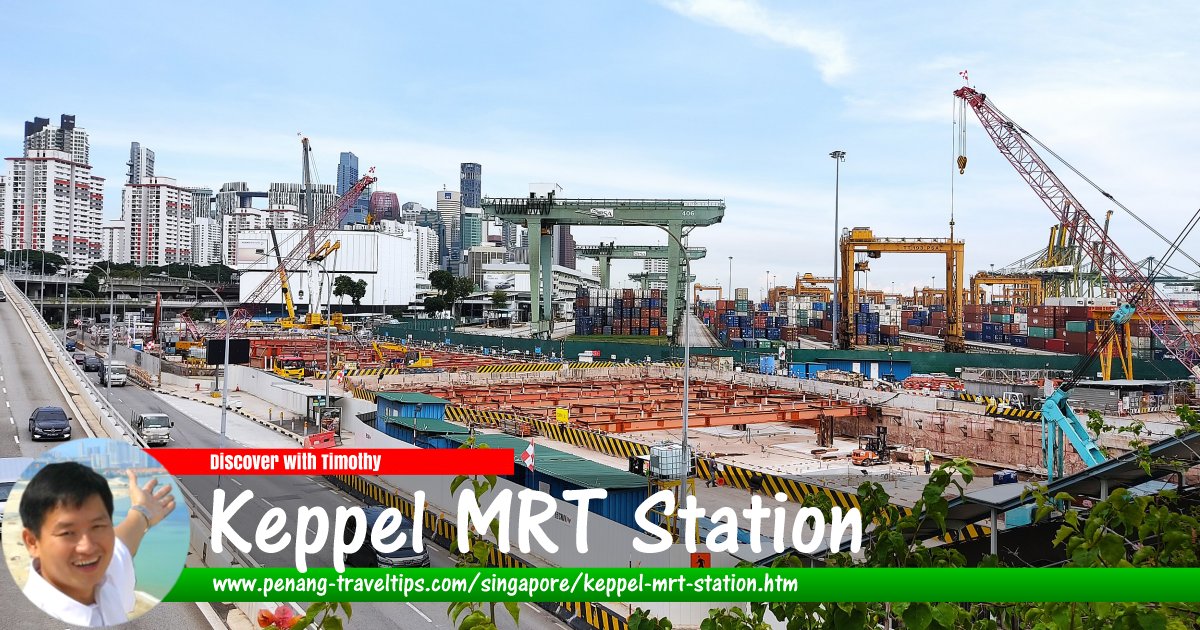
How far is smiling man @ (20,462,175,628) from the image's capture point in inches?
89.7

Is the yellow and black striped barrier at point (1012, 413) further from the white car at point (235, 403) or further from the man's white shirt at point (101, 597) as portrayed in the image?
the white car at point (235, 403)

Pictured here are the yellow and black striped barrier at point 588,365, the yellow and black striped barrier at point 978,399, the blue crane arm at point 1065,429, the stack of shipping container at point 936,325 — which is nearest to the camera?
the blue crane arm at point 1065,429

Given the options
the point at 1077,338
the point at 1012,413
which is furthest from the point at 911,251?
the point at 1012,413

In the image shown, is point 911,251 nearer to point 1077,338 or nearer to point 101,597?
point 1077,338

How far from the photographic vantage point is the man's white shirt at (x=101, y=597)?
7.30 ft

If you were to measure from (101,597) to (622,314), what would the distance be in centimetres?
9570

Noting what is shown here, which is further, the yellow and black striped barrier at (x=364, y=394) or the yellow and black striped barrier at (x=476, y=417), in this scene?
the yellow and black striped barrier at (x=364, y=394)

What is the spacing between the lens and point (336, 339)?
82250mm

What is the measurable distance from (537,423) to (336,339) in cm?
5802

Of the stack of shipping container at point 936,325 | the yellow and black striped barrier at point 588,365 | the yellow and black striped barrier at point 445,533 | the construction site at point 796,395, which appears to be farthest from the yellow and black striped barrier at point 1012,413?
the yellow and black striped barrier at point 588,365

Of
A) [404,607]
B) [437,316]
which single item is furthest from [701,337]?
[404,607]

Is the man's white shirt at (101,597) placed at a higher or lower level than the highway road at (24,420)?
higher

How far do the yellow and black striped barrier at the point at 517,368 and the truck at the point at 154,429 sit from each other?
80.6 ft

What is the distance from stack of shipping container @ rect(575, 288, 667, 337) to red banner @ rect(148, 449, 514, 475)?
3639 inches
